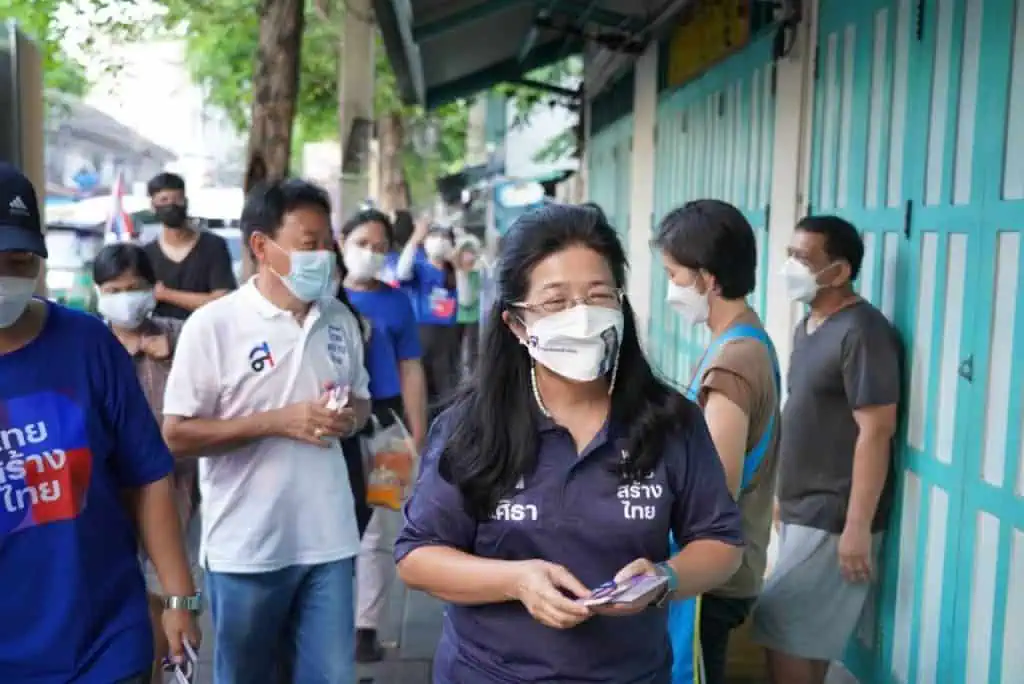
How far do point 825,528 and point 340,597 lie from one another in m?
1.65

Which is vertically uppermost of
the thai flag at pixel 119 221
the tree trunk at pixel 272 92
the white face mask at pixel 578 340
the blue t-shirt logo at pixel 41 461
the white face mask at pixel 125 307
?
the tree trunk at pixel 272 92

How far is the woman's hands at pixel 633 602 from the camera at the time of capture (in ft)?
6.19

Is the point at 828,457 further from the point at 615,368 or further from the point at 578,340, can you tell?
the point at 578,340

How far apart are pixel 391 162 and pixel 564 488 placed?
1903cm

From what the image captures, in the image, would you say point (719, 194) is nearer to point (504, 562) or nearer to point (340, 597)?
point (340, 597)

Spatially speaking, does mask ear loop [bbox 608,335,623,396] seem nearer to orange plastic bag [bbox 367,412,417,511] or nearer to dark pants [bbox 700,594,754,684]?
dark pants [bbox 700,594,754,684]

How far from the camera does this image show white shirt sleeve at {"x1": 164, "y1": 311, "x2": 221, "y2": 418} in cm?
316

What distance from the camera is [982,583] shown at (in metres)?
3.34

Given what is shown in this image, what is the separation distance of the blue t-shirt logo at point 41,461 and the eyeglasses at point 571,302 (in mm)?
975

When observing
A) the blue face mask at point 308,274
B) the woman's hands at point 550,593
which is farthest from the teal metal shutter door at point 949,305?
the blue face mask at point 308,274

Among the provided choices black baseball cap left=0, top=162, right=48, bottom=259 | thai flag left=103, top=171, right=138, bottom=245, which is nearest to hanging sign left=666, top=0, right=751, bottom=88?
black baseball cap left=0, top=162, right=48, bottom=259

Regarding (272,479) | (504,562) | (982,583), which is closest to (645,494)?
(504,562)

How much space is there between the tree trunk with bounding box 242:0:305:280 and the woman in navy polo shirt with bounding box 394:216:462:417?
7.11 ft

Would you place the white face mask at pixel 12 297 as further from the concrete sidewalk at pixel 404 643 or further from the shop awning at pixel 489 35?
the shop awning at pixel 489 35
